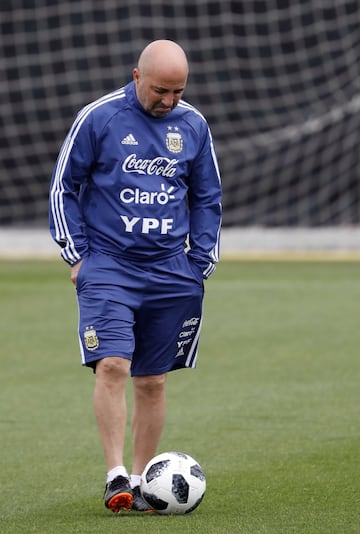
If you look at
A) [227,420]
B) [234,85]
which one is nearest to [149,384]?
[227,420]

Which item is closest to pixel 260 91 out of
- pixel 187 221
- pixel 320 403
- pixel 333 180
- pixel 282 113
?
pixel 282 113

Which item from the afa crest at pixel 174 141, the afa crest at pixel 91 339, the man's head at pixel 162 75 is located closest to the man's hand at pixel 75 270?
the afa crest at pixel 91 339

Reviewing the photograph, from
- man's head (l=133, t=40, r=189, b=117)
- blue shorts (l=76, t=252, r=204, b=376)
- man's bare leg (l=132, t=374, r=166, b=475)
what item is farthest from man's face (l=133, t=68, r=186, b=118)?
man's bare leg (l=132, t=374, r=166, b=475)

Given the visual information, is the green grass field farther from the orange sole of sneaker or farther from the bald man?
the bald man

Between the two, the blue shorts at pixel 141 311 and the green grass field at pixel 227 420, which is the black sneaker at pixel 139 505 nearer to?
the green grass field at pixel 227 420

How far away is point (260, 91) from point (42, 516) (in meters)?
18.1

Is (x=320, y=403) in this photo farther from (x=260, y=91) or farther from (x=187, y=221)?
(x=260, y=91)

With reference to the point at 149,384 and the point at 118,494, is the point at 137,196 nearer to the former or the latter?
the point at 149,384

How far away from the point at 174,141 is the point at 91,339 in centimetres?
91

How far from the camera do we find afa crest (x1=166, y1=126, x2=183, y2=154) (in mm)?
5754

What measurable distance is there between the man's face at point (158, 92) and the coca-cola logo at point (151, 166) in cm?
20

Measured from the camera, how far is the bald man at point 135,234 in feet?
18.3

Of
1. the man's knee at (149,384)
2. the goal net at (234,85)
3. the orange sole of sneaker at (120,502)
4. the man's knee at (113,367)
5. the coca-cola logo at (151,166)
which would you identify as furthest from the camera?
the goal net at (234,85)

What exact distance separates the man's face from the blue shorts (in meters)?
0.65
